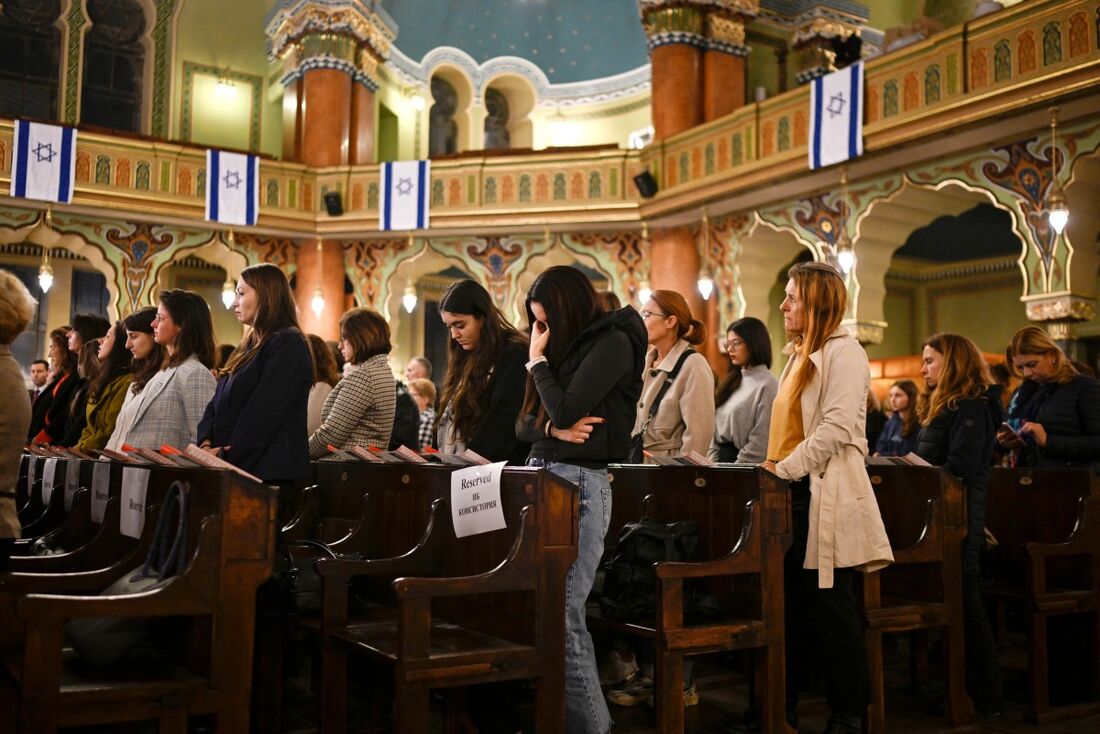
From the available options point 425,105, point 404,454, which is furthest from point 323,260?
point 404,454

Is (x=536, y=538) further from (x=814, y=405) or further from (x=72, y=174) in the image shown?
(x=72, y=174)

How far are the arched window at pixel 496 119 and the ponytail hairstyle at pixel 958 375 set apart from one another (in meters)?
15.6

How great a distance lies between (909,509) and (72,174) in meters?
11.5

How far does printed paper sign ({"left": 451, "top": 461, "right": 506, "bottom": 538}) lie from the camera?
9.78 feet

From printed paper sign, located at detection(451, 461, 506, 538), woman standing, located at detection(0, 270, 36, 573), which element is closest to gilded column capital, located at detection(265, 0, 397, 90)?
woman standing, located at detection(0, 270, 36, 573)

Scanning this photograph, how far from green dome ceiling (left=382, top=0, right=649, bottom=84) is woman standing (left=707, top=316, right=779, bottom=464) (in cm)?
1460

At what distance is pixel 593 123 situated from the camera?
18.8m

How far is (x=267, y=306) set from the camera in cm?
363

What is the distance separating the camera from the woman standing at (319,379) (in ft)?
16.7

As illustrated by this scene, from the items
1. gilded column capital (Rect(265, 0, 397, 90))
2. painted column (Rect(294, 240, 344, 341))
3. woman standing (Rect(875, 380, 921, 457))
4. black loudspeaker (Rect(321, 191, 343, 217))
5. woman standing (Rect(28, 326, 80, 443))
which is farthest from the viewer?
gilded column capital (Rect(265, 0, 397, 90))

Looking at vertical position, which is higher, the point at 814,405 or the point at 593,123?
the point at 593,123

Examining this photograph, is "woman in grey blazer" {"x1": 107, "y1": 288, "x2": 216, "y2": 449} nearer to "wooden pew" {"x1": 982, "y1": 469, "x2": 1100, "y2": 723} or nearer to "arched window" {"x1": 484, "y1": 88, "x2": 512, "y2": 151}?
"wooden pew" {"x1": 982, "y1": 469, "x2": 1100, "y2": 723}

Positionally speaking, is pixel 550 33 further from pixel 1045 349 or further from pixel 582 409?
pixel 582 409

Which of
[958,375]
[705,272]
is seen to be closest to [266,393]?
[958,375]
